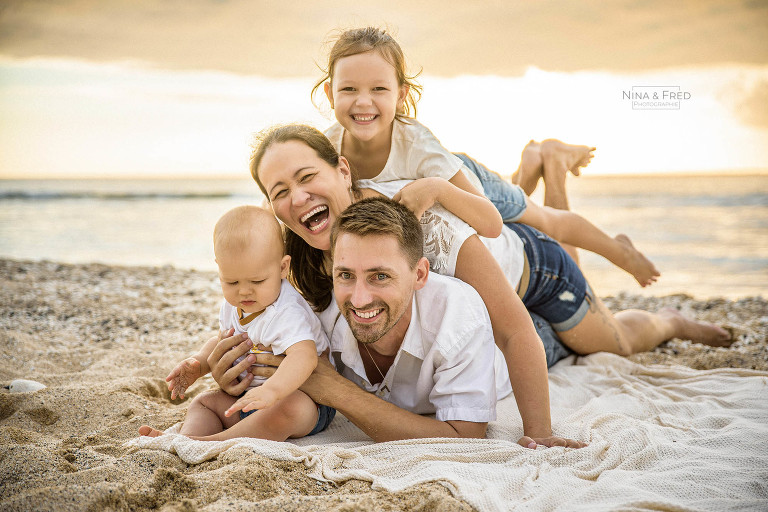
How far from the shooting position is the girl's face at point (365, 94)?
3.89 meters

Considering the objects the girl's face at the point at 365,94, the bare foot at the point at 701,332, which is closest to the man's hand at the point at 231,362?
the girl's face at the point at 365,94

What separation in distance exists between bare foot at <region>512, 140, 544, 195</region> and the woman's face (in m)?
2.72

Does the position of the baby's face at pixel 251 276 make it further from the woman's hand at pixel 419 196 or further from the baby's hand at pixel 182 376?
the woman's hand at pixel 419 196

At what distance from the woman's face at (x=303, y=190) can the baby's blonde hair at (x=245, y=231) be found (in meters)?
0.20

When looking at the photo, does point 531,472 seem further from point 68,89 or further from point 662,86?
point 68,89

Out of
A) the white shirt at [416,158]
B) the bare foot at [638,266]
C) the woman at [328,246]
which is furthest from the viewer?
the bare foot at [638,266]

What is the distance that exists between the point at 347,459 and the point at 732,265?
1126cm

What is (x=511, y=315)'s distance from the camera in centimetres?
314

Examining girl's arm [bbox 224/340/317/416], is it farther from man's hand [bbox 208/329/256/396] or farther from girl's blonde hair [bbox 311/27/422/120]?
girl's blonde hair [bbox 311/27/422/120]

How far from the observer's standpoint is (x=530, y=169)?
17.9ft

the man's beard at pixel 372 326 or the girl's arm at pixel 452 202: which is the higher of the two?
the girl's arm at pixel 452 202

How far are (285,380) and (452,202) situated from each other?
4.52 ft

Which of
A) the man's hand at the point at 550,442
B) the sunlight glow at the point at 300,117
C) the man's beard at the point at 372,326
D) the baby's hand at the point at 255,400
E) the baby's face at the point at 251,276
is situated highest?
the sunlight glow at the point at 300,117

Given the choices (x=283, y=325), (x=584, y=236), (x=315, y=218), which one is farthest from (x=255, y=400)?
(x=584, y=236)
